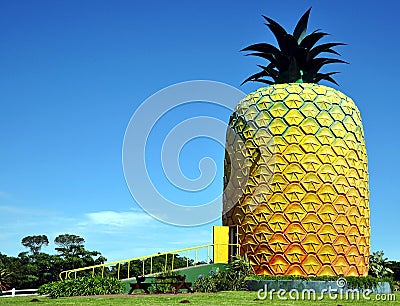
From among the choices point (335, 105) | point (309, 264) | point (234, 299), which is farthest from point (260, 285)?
point (335, 105)

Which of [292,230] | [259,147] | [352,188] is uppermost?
[259,147]

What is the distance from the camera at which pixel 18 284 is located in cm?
3950

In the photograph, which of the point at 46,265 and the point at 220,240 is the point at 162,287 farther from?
the point at 46,265

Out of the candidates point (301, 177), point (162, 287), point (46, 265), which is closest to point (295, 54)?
point (301, 177)

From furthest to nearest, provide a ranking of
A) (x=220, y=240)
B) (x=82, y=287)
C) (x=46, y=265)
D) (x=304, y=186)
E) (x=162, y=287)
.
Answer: (x=46, y=265), (x=220, y=240), (x=304, y=186), (x=162, y=287), (x=82, y=287)

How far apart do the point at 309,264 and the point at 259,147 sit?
581 cm

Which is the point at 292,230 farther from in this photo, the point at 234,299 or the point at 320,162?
the point at 234,299

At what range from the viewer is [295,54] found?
2838 centimetres

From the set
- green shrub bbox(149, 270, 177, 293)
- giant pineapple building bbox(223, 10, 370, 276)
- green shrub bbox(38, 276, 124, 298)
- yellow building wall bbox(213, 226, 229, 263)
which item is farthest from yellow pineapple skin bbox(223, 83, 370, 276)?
green shrub bbox(38, 276, 124, 298)

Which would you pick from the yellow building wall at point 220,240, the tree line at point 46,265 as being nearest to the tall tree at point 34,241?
the tree line at point 46,265

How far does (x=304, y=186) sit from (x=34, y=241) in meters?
31.3

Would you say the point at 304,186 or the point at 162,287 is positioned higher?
the point at 304,186

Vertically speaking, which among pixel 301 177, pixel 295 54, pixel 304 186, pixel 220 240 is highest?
pixel 295 54

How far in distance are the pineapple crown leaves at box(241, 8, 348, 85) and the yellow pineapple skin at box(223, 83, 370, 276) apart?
1186mm
